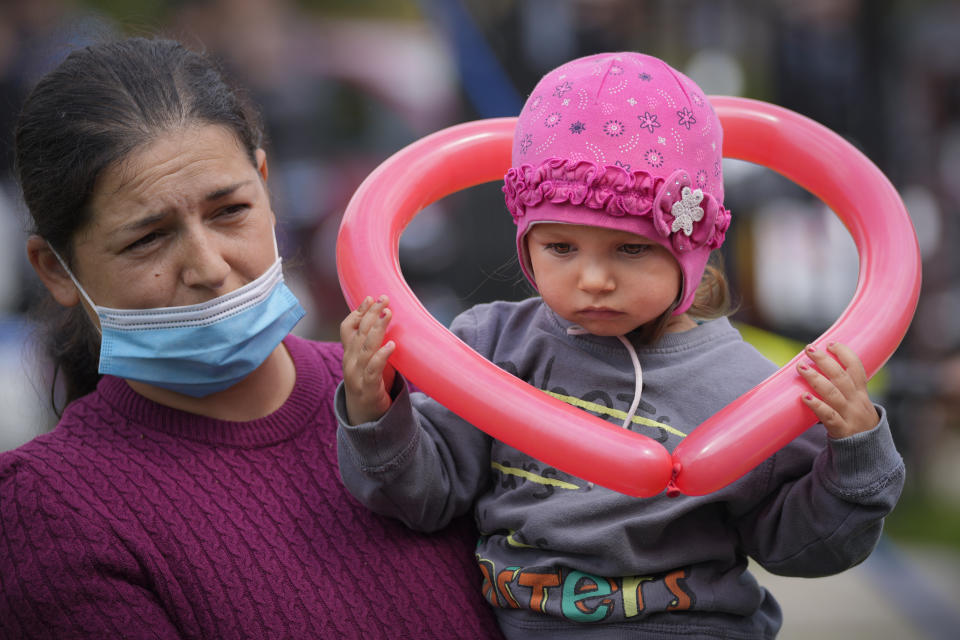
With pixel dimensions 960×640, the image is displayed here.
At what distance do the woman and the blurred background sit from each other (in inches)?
153

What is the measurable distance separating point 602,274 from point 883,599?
454cm

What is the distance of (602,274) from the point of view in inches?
72.0

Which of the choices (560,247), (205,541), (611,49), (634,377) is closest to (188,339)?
(205,541)

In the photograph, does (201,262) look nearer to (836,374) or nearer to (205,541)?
(205,541)

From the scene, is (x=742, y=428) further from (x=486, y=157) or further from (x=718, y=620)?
(x=486, y=157)

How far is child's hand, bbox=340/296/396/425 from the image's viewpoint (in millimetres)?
1896

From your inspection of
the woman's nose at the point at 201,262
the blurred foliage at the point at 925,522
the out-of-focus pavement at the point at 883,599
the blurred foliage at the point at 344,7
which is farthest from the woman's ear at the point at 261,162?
the blurred foliage at the point at 925,522

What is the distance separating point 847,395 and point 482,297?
4.97 m

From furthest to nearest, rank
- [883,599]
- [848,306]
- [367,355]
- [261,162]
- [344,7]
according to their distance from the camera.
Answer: [344,7], [883,599], [261,162], [848,306], [367,355]

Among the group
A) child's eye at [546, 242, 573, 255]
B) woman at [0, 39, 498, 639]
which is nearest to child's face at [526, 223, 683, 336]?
child's eye at [546, 242, 573, 255]

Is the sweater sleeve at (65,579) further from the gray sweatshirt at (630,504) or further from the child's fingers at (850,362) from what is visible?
the child's fingers at (850,362)

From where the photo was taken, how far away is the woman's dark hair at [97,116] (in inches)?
78.8

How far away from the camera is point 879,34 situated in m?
6.53

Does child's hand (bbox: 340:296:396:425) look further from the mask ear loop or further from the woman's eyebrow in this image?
the mask ear loop
